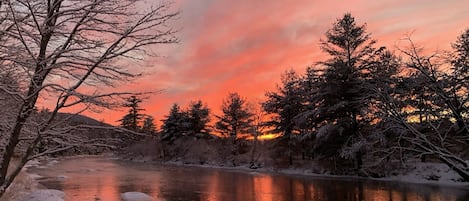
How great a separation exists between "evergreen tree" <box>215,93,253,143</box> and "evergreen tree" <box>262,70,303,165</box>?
13.4m

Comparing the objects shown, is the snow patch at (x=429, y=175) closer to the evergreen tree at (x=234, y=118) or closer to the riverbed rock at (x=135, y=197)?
the riverbed rock at (x=135, y=197)

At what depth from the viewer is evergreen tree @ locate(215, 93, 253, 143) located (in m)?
61.1

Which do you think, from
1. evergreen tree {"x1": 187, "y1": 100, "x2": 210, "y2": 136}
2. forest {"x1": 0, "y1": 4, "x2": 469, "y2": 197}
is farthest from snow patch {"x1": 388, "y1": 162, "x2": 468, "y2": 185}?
evergreen tree {"x1": 187, "y1": 100, "x2": 210, "y2": 136}

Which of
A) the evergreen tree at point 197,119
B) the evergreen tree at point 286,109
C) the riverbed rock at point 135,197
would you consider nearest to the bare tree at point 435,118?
the riverbed rock at point 135,197

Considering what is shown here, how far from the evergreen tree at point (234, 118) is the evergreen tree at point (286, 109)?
13373 millimetres

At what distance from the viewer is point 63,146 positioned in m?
6.04

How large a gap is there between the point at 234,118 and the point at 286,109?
1754cm

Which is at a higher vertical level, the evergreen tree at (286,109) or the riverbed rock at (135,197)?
the evergreen tree at (286,109)

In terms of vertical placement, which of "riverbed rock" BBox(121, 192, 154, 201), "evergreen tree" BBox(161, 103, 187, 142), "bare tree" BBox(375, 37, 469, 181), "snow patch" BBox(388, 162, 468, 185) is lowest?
"riverbed rock" BBox(121, 192, 154, 201)

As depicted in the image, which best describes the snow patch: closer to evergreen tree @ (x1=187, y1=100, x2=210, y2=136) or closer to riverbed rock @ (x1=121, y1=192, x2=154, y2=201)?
riverbed rock @ (x1=121, y1=192, x2=154, y2=201)

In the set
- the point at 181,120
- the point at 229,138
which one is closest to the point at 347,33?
the point at 229,138

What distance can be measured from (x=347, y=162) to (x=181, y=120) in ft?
134

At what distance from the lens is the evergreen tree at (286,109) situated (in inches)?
1766

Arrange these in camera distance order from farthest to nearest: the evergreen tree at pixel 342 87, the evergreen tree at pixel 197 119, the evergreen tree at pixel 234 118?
the evergreen tree at pixel 197 119, the evergreen tree at pixel 234 118, the evergreen tree at pixel 342 87
